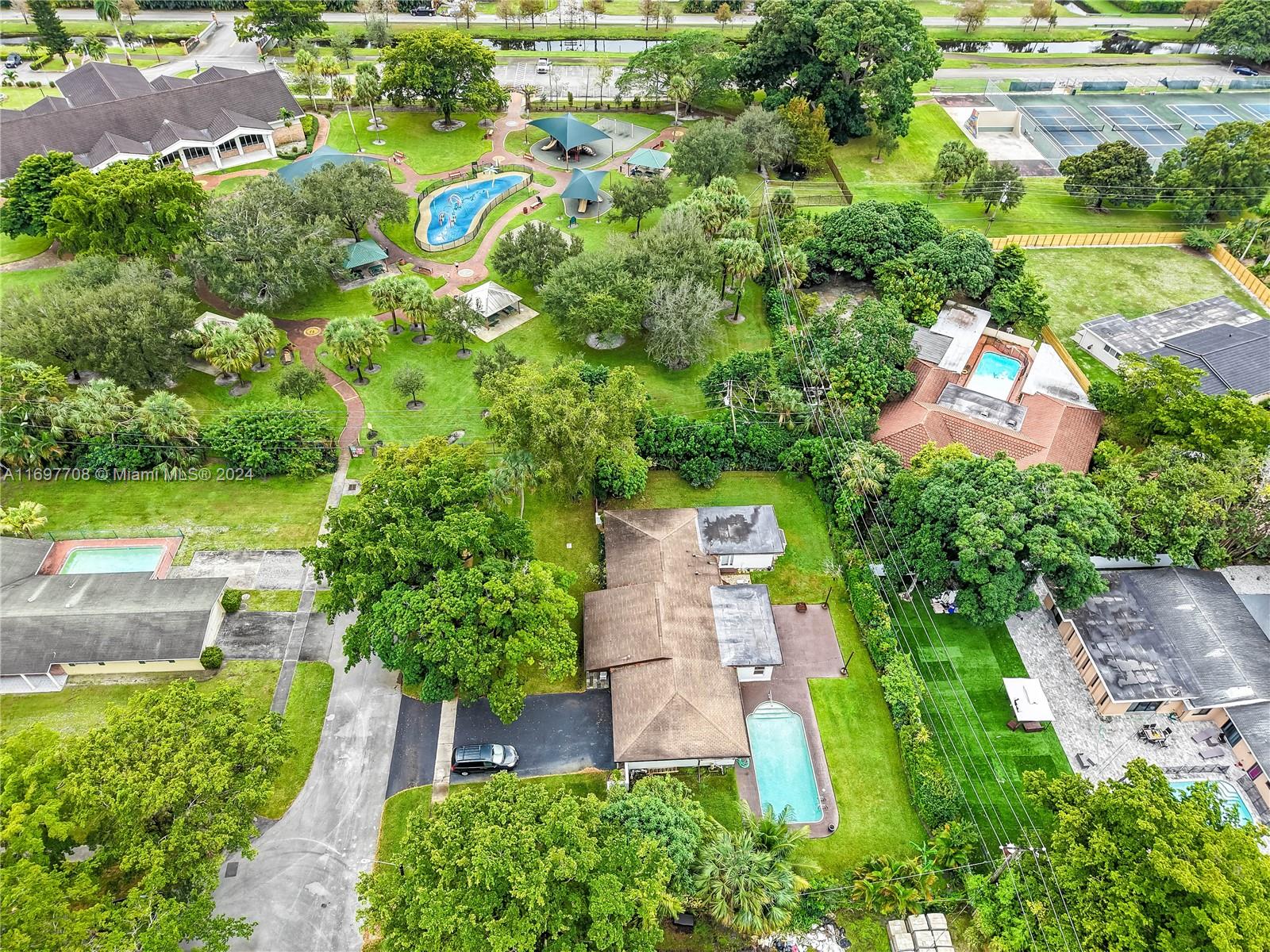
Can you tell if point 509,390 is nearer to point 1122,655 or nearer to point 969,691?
point 969,691

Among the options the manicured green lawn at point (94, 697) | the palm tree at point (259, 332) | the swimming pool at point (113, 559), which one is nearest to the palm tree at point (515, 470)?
the manicured green lawn at point (94, 697)

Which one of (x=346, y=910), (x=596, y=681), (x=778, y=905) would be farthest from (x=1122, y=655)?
(x=346, y=910)

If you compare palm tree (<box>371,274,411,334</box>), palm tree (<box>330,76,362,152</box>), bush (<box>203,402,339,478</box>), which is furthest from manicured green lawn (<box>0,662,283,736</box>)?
palm tree (<box>330,76,362,152</box>)

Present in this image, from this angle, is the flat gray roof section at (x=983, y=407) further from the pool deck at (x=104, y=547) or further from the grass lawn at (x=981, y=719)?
the pool deck at (x=104, y=547)

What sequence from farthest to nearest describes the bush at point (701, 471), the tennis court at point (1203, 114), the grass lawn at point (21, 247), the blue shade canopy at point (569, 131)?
the tennis court at point (1203, 114)
the blue shade canopy at point (569, 131)
the grass lawn at point (21, 247)
the bush at point (701, 471)

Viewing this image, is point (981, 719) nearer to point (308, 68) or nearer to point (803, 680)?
point (803, 680)

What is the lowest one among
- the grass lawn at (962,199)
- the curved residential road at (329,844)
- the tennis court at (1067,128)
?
the curved residential road at (329,844)
